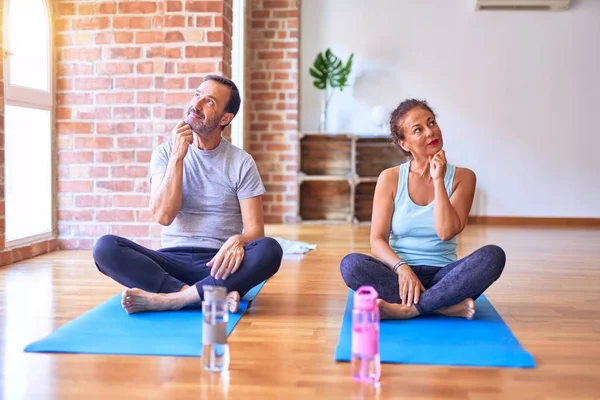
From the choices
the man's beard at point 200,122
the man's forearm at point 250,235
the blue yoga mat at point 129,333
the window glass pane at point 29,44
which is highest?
the window glass pane at point 29,44

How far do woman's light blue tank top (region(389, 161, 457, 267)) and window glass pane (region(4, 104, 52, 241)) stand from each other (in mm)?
2233

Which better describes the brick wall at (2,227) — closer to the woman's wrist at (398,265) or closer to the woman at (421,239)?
the woman at (421,239)

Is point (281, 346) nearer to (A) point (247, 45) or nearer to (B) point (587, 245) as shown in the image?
(B) point (587, 245)

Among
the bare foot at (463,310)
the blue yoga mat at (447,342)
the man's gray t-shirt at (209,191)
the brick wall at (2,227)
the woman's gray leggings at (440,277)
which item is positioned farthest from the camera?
the brick wall at (2,227)

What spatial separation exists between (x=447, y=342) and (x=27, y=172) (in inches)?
112

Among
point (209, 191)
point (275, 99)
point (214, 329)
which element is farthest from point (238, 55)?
point (214, 329)

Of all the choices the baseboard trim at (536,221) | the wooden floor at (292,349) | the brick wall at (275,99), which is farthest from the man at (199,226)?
the baseboard trim at (536,221)

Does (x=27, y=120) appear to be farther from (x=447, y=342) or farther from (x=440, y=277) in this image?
(x=447, y=342)

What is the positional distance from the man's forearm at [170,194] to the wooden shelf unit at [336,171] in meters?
3.95

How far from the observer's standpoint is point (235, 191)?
114 inches

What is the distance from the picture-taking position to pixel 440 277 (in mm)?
2701

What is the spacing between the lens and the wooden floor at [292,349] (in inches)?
73.3

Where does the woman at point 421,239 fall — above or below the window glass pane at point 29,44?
below

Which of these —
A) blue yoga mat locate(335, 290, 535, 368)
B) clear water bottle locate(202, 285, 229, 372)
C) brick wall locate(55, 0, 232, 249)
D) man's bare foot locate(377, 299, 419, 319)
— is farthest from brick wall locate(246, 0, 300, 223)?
clear water bottle locate(202, 285, 229, 372)
